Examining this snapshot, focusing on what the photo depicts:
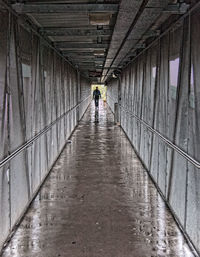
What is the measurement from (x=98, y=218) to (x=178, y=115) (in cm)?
163

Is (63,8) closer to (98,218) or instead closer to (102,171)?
(98,218)

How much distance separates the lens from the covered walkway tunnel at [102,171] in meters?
3.20

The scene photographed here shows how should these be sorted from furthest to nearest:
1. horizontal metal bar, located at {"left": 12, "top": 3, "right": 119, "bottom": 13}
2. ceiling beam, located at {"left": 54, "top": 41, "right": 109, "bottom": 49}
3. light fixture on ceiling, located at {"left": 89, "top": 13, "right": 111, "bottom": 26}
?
ceiling beam, located at {"left": 54, "top": 41, "right": 109, "bottom": 49} < light fixture on ceiling, located at {"left": 89, "top": 13, "right": 111, "bottom": 26} < horizontal metal bar, located at {"left": 12, "top": 3, "right": 119, "bottom": 13}

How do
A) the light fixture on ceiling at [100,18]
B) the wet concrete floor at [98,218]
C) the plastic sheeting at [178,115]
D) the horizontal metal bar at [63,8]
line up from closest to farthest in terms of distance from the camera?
1. the plastic sheeting at [178,115]
2. the wet concrete floor at [98,218]
3. the horizontal metal bar at [63,8]
4. the light fixture on ceiling at [100,18]

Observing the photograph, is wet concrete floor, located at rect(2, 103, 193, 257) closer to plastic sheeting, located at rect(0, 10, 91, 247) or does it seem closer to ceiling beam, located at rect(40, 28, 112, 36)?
plastic sheeting, located at rect(0, 10, 91, 247)

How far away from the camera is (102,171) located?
6.32 m

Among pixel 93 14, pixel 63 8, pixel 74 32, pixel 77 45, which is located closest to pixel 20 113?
pixel 63 8

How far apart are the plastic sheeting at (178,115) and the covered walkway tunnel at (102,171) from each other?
12 millimetres

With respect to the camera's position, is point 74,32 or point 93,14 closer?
point 93,14

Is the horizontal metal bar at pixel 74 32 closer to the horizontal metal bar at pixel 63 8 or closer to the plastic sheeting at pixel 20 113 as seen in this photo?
the plastic sheeting at pixel 20 113

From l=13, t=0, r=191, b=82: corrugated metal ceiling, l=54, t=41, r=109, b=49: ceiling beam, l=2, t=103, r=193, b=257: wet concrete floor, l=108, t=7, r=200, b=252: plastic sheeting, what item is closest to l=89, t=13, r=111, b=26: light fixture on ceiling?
l=13, t=0, r=191, b=82: corrugated metal ceiling

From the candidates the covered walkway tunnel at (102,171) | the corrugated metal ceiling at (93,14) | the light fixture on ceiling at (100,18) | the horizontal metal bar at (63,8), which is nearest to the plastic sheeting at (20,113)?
the covered walkway tunnel at (102,171)

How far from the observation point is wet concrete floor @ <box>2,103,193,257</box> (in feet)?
10.6

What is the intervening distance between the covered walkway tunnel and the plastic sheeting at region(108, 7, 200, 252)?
1cm
